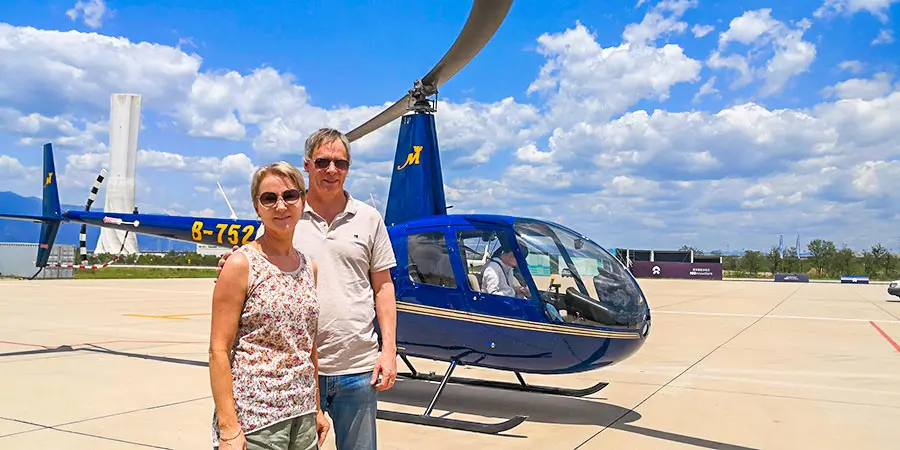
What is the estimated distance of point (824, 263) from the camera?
83938mm

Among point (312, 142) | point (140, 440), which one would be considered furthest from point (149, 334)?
point (312, 142)

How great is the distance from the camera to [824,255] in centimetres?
8506

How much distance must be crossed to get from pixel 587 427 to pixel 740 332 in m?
9.52

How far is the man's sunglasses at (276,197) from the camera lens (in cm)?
226

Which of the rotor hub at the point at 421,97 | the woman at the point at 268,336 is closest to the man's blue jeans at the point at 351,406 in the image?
the woman at the point at 268,336

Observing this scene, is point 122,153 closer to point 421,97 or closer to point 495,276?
point 421,97

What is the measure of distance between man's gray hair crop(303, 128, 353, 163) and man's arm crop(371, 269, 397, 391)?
0.56 metres

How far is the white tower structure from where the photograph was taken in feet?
255

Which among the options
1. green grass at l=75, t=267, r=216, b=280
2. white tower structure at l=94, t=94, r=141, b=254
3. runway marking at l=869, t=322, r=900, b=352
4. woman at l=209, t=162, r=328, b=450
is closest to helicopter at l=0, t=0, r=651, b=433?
woman at l=209, t=162, r=328, b=450

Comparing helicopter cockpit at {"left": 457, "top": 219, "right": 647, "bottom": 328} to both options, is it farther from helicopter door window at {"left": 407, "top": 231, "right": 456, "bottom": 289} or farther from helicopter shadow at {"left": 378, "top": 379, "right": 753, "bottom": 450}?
helicopter shadow at {"left": 378, "top": 379, "right": 753, "bottom": 450}

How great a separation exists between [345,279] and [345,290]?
0.15 feet

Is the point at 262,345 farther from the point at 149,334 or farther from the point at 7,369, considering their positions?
the point at 149,334

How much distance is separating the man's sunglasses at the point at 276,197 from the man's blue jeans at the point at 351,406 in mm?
793

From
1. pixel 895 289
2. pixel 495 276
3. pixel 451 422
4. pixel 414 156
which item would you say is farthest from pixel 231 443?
pixel 895 289
